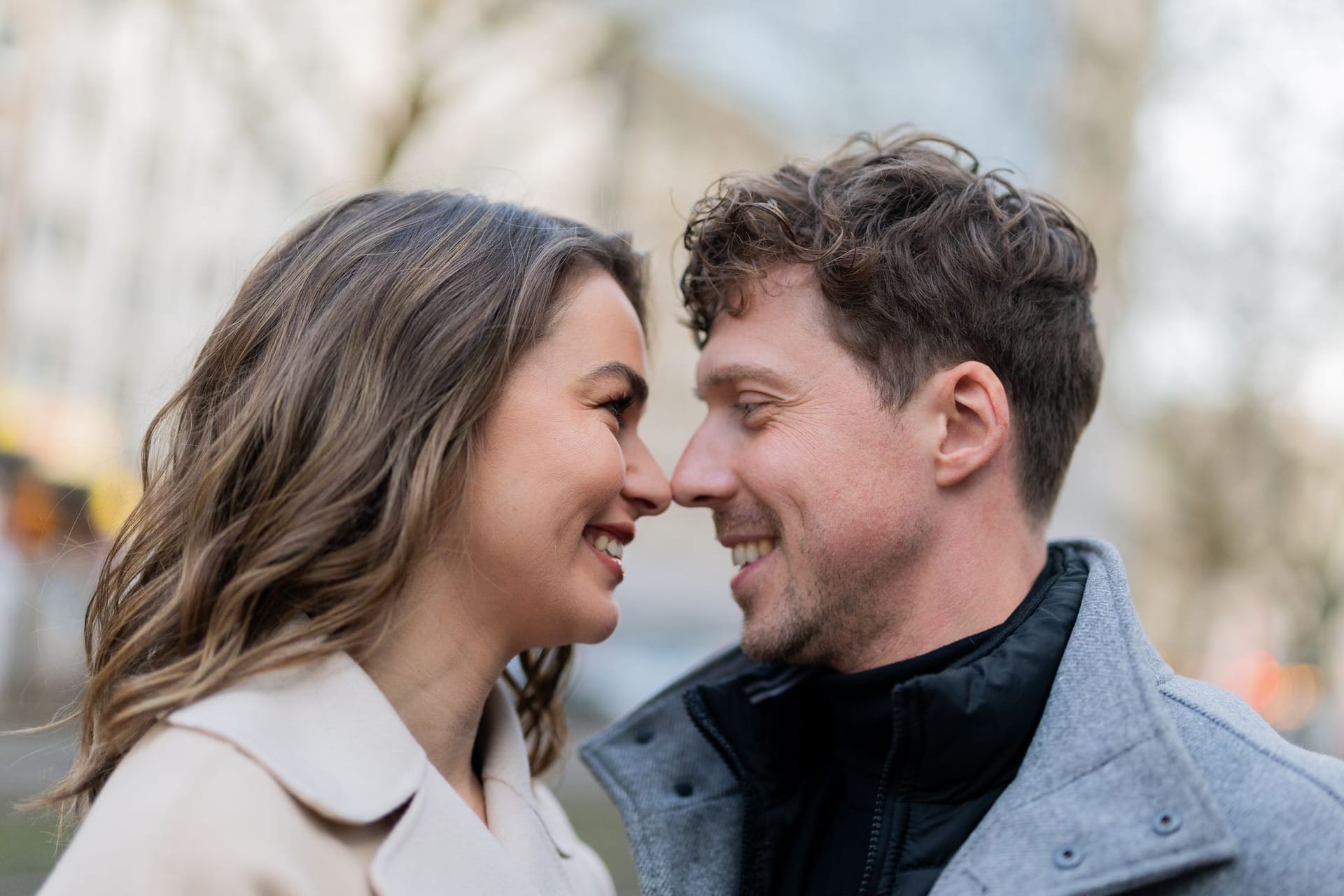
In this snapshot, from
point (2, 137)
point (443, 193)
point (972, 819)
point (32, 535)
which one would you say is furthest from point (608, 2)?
point (972, 819)

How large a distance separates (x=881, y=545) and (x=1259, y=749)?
3.16 feet

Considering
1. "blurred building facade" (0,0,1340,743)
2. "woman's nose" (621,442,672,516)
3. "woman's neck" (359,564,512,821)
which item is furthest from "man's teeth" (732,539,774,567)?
"blurred building facade" (0,0,1340,743)

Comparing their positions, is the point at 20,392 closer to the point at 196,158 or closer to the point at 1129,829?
the point at 196,158

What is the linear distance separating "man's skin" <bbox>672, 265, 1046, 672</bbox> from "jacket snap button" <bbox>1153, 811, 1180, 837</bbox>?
815 mm

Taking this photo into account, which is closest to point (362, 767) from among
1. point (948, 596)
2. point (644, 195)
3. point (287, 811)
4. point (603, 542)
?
point (287, 811)

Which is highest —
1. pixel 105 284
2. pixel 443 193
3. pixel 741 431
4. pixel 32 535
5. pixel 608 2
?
pixel 608 2

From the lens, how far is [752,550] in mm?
3170

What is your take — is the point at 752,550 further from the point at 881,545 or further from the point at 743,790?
the point at 743,790

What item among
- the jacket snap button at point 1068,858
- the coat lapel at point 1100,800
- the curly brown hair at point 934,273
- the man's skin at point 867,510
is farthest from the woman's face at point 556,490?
the jacket snap button at point 1068,858

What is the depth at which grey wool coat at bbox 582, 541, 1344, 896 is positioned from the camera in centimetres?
213

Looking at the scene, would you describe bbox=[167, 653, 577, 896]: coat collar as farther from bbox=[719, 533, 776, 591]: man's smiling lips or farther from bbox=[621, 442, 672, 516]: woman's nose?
bbox=[719, 533, 776, 591]: man's smiling lips

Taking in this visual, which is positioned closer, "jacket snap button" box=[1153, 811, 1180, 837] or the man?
"jacket snap button" box=[1153, 811, 1180, 837]

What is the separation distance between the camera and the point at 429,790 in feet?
7.90

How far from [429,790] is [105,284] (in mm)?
22605
